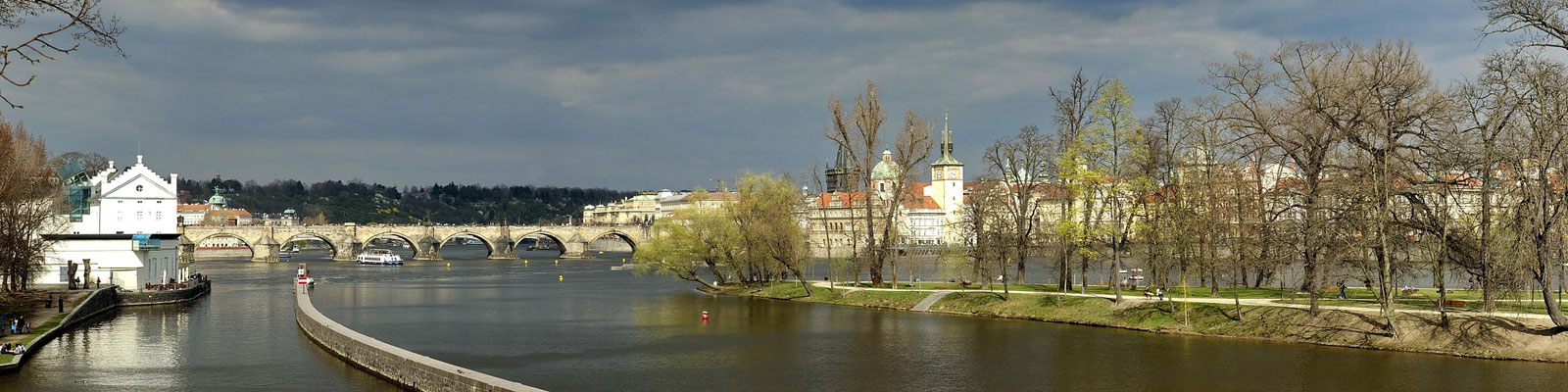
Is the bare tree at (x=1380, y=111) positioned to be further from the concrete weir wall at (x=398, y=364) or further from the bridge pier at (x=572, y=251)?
the bridge pier at (x=572, y=251)

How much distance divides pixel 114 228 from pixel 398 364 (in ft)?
152

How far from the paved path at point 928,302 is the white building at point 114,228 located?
150 ft

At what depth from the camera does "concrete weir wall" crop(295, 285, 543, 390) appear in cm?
2809

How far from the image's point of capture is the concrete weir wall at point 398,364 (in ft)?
92.2

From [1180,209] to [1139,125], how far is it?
469cm

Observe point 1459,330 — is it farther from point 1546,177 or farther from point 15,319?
point 15,319

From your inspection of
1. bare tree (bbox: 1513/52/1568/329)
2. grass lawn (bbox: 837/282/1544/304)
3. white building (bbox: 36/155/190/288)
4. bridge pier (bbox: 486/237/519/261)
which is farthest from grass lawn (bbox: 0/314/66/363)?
bridge pier (bbox: 486/237/519/261)

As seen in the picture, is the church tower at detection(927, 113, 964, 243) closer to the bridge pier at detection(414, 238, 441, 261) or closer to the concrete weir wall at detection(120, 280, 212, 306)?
the bridge pier at detection(414, 238, 441, 261)

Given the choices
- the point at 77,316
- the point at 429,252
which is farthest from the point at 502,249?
the point at 77,316

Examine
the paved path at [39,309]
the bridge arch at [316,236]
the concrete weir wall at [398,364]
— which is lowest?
the concrete weir wall at [398,364]

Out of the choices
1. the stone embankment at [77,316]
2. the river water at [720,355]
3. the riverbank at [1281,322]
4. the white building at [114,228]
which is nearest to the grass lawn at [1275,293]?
the riverbank at [1281,322]

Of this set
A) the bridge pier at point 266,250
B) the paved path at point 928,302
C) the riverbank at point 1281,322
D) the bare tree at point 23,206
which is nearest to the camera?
the riverbank at point 1281,322

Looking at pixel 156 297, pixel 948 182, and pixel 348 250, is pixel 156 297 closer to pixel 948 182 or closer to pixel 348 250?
pixel 348 250

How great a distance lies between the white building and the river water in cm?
677
